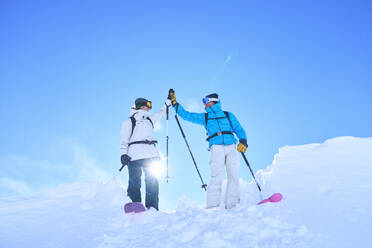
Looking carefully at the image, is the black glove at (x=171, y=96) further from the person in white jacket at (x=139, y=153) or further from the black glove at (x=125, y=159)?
the black glove at (x=125, y=159)

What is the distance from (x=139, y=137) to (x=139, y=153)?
15.6 inches

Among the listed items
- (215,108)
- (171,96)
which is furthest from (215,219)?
(171,96)

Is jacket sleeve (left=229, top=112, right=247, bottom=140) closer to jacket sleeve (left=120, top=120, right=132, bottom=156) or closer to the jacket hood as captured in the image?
the jacket hood

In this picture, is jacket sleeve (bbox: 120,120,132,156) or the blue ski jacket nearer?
jacket sleeve (bbox: 120,120,132,156)

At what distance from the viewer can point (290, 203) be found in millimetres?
5070

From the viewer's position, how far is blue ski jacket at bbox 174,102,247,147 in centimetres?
675

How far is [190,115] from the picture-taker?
24.7ft

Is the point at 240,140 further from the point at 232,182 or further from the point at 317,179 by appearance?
the point at 317,179

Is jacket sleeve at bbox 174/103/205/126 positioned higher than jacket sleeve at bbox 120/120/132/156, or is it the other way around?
jacket sleeve at bbox 174/103/205/126

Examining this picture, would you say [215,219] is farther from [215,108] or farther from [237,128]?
[215,108]

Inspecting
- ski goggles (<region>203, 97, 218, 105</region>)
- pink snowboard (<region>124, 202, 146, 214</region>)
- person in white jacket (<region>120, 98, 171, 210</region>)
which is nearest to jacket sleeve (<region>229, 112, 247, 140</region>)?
ski goggles (<region>203, 97, 218, 105</region>)

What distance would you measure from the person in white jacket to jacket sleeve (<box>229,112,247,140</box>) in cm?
202

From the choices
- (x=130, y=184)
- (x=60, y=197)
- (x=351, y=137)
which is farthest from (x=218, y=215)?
(x=351, y=137)

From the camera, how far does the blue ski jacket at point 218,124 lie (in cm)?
675
